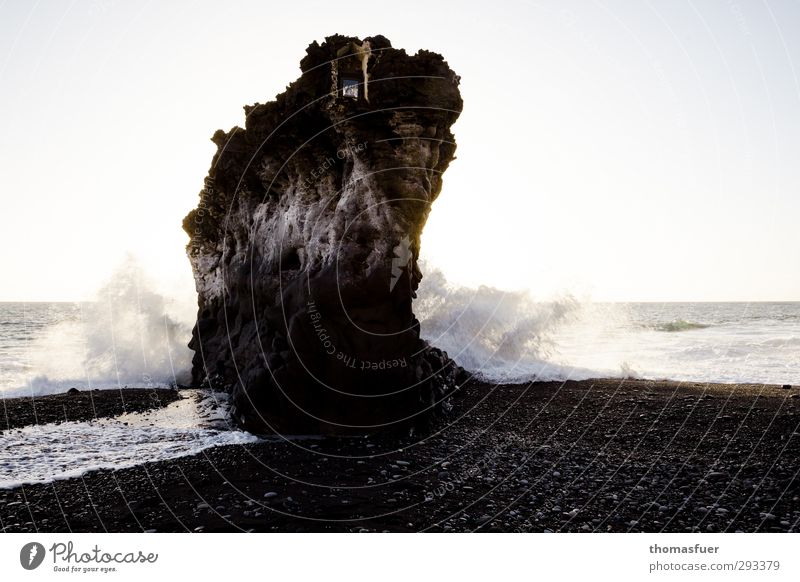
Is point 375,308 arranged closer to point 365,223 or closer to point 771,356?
point 365,223

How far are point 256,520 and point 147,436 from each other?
4.94 m

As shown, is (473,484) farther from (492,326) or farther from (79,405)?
(492,326)

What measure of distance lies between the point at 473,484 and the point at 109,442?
6.74 meters

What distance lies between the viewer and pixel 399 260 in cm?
1050

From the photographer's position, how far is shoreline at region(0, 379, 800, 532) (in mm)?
6004

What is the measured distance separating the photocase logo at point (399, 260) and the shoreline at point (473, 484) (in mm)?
3073
